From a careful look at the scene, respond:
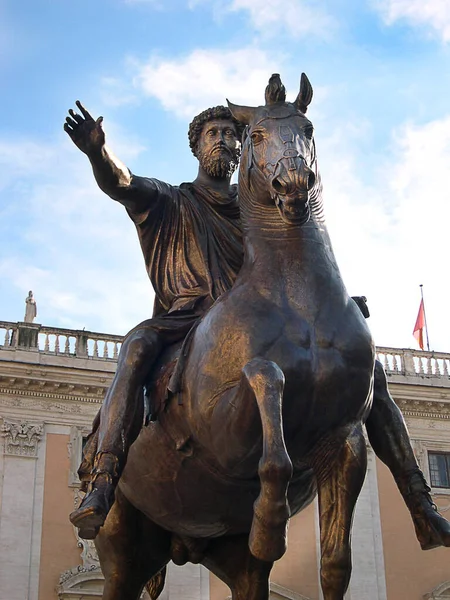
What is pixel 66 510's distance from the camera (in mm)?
26297

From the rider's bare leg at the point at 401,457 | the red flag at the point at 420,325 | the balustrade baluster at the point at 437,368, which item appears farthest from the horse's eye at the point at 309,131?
the red flag at the point at 420,325

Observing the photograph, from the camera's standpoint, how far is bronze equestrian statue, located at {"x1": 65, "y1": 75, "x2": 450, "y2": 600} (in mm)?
4379

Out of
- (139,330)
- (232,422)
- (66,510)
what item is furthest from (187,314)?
(66,510)

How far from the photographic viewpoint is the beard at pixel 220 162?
577cm

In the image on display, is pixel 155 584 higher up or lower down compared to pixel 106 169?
lower down

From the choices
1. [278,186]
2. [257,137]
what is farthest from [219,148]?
[278,186]

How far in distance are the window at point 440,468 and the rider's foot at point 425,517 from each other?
24692 mm

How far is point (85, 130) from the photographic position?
5195mm

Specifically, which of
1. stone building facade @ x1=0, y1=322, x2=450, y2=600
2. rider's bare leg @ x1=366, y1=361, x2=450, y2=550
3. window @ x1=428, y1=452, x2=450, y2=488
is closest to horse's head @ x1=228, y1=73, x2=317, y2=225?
rider's bare leg @ x1=366, y1=361, x2=450, y2=550

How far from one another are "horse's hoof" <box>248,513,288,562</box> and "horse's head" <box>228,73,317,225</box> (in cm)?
125

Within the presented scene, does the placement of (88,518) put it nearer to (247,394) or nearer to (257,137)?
(247,394)

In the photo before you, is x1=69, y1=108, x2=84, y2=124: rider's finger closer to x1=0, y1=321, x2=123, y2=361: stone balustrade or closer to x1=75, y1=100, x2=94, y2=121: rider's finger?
x1=75, y1=100, x2=94, y2=121: rider's finger

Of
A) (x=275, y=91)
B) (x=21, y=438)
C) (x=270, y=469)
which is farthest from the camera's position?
(x=21, y=438)

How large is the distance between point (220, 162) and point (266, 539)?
2297 millimetres
